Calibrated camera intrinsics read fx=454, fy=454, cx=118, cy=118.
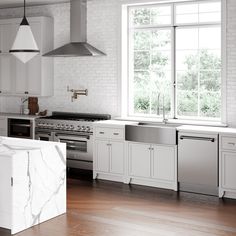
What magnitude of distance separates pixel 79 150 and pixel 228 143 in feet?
9.27

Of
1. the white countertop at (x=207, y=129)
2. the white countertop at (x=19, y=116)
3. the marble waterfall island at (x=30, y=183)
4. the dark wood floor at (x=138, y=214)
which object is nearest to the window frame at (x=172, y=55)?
the white countertop at (x=207, y=129)

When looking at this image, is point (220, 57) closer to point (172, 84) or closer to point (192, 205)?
point (172, 84)

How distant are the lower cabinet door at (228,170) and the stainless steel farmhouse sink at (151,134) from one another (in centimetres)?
81

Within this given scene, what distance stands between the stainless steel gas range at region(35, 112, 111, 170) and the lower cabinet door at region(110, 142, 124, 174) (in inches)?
22.0

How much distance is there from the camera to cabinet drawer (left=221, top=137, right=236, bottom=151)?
21.1 feet

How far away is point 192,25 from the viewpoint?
765 cm

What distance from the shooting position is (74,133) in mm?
8156

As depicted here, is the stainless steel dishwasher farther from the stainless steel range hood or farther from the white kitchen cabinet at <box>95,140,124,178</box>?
the stainless steel range hood

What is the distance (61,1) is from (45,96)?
6.12 feet

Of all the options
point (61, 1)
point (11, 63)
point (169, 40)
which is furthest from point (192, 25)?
point (11, 63)

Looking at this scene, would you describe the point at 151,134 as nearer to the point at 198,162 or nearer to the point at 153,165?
the point at 153,165

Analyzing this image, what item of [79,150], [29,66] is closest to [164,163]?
[79,150]

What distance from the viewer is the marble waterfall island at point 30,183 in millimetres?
4914

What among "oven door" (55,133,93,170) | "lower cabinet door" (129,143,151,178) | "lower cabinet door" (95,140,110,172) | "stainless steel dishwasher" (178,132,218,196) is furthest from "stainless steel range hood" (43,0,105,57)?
"stainless steel dishwasher" (178,132,218,196)
